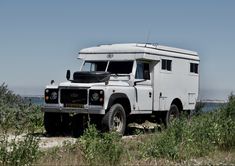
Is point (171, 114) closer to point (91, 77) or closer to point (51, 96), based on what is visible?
point (91, 77)

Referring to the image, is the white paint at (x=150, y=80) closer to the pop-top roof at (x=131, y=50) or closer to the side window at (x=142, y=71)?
the pop-top roof at (x=131, y=50)

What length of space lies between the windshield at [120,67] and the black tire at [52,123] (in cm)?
212

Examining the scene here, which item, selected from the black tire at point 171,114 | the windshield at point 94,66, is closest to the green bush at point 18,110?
the windshield at point 94,66

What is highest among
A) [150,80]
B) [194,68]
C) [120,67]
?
[194,68]

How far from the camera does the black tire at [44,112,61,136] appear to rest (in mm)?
15047

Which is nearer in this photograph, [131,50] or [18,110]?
[131,50]

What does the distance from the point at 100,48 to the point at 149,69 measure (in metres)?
1.60

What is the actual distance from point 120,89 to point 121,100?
41 cm

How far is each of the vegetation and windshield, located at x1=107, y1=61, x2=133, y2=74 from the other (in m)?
3.23

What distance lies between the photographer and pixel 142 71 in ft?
52.7

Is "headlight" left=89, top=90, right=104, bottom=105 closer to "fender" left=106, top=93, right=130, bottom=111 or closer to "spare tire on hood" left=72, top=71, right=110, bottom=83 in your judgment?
"fender" left=106, top=93, right=130, bottom=111

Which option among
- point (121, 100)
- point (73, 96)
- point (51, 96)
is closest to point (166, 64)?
point (121, 100)

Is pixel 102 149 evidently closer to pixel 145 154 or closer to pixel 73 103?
pixel 145 154

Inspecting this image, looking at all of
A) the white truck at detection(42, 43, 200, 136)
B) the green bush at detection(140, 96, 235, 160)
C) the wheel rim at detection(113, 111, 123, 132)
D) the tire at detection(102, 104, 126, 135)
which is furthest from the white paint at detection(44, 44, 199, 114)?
the green bush at detection(140, 96, 235, 160)
